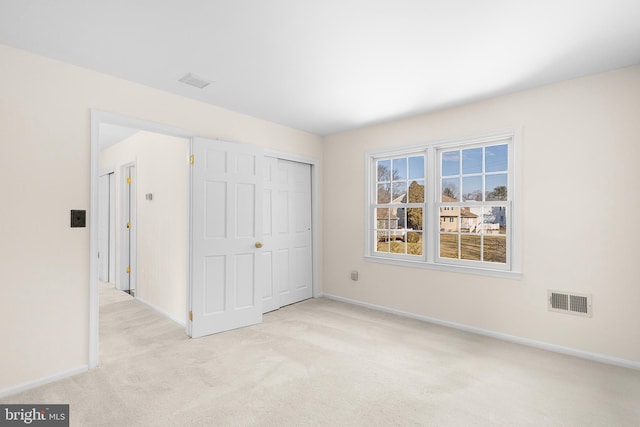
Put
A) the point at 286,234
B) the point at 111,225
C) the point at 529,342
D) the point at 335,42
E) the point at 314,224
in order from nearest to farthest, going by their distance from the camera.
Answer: the point at 335,42 < the point at 529,342 < the point at 286,234 < the point at 314,224 < the point at 111,225

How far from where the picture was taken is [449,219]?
3.77m

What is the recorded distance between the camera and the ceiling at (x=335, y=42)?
1909 mm

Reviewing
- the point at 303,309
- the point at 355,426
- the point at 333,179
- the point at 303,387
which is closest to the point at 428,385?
the point at 355,426

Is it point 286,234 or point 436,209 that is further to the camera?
point 286,234

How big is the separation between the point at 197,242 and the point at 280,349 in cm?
141

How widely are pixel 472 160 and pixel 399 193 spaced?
39.5 inches

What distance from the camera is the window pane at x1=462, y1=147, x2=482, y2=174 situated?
355cm

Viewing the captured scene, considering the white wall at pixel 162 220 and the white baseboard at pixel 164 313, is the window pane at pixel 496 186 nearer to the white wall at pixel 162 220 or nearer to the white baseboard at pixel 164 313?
the white wall at pixel 162 220

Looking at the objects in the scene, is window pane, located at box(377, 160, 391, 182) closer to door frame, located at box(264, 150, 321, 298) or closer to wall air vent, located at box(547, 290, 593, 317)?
door frame, located at box(264, 150, 321, 298)

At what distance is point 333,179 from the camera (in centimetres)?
486

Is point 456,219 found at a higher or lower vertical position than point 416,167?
lower

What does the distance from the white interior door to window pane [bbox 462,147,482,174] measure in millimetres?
2476

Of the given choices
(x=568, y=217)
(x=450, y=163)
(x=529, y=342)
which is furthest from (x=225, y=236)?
(x=568, y=217)

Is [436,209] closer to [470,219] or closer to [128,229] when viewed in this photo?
[470,219]
